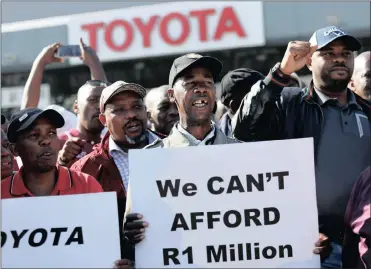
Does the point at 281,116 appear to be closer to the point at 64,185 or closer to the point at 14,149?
the point at 64,185

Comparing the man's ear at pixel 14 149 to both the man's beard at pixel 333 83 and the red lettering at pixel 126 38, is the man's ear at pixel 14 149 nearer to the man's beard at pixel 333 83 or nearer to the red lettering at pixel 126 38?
the man's beard at pixel 333 83

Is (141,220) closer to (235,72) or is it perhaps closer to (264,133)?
(264,133)

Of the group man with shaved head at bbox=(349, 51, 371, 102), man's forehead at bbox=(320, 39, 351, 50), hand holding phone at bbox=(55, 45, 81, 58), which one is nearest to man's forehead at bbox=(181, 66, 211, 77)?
man's forehead at bbox=(320, 39, 351, 50)

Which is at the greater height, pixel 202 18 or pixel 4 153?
pixel 202 18

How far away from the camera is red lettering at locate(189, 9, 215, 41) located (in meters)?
18.4

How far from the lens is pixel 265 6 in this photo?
18.1 metres

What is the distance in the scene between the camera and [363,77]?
17.2ft

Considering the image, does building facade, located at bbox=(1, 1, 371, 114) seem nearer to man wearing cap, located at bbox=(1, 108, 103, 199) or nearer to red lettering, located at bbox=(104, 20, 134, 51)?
red lettering, located at bbox=(104, 20, 134, 51)

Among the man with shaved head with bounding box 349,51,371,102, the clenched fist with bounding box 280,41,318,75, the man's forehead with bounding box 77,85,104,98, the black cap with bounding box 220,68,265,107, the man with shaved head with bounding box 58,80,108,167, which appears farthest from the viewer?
the man's forehead with bounding box 77,85,104,98

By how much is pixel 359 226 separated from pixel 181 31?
15539 millimetres

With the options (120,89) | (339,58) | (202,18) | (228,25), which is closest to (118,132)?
(120,89)

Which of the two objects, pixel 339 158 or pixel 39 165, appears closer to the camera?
pixel 339 158

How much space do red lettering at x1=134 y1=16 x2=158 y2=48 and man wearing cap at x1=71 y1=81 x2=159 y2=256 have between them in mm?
14610

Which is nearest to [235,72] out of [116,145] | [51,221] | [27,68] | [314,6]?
[116,145]
